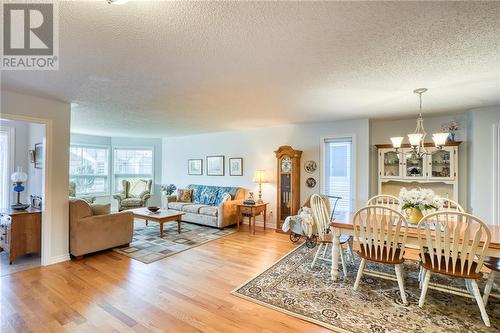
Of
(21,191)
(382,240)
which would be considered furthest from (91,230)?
(382,240)

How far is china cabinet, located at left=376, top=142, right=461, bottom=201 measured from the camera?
13.7 ft

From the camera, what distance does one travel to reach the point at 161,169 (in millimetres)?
8172

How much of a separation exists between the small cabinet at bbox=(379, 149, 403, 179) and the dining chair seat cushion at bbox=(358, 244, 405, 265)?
232 centimetres

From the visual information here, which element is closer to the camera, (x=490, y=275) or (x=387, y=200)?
(x=490, y=275)

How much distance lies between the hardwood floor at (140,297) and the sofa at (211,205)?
1.65m

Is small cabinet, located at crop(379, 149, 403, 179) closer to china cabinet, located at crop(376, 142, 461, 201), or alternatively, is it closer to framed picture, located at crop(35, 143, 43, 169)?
china cabinet, located at crop(376, 142, 461, 201)

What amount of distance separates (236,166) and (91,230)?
348 centimetres

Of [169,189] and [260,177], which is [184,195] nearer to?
[169,189]

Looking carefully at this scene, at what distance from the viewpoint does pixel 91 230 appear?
369 cm

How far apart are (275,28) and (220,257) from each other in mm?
3209

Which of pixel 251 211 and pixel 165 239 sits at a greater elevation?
pixel 251 211

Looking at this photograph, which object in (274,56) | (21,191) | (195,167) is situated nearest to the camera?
(274,56)

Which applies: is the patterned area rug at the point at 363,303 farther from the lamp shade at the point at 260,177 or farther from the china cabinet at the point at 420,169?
the lamp shade at the point at 260,177

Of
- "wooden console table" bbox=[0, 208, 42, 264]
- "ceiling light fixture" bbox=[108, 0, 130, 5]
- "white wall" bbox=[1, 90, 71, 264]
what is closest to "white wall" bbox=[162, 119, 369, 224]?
"white wall" bbox=[1, 90, 71, 264]
